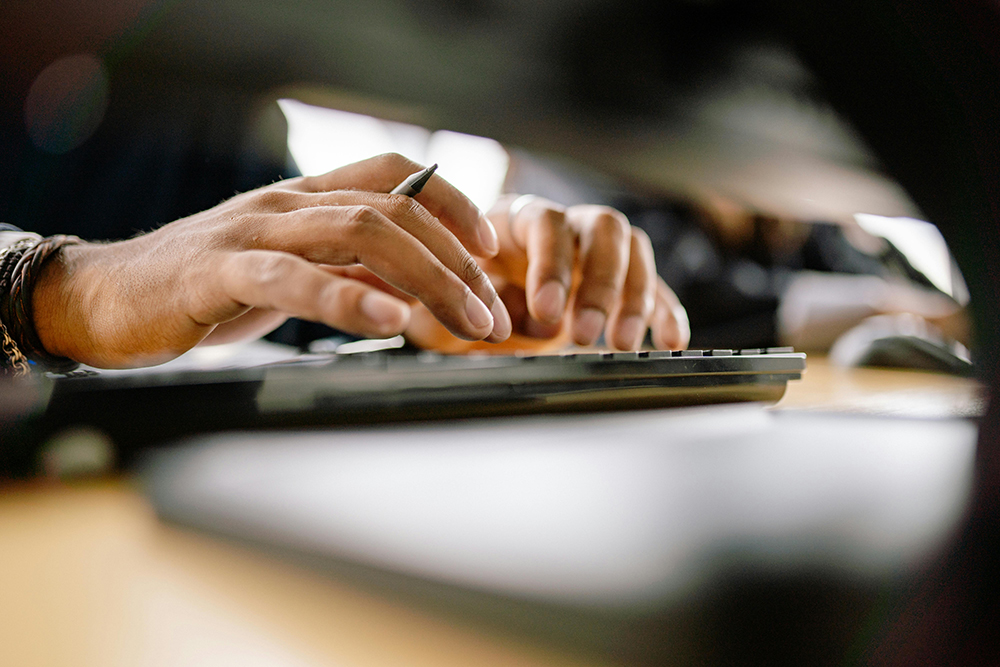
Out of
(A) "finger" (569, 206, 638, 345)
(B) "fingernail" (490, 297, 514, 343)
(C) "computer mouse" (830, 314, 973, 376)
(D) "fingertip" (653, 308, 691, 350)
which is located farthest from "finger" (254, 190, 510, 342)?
(C) "computer mouse" (830, 314, 973, 376)

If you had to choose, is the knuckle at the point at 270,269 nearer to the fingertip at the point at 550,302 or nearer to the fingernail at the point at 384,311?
the fingernail at the point at 384,311

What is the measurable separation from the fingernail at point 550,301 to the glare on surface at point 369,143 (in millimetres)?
58

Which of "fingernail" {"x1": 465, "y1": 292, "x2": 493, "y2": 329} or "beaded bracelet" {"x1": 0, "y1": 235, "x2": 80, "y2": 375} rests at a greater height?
"fingernail" {"x1": 465, "y1": 292, "x2": 493, "y2": 329}

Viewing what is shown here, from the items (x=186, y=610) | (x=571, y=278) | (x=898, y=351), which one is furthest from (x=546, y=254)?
(x=898, y=351)

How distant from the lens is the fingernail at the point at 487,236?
0.22 m

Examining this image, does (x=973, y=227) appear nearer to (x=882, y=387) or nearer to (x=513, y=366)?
(x=513, y=366)

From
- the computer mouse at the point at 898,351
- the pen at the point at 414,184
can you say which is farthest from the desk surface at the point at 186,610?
the computer mouse at the point at 898,351

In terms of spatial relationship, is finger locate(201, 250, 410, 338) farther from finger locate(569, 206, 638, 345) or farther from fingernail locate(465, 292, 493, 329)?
finger locate(569, 206, 638, 345)

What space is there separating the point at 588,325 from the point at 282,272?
168 mm

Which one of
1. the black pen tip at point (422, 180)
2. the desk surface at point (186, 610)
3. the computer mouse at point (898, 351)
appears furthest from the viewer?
the computer mouse at point (898, 351)

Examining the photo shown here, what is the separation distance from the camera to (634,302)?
328 mm

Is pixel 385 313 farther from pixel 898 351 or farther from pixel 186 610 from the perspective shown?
pixel 898 351

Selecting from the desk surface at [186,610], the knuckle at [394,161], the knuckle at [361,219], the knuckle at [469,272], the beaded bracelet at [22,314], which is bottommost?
the desk surface at [186,610]

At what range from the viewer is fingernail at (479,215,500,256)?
0.22 metres
